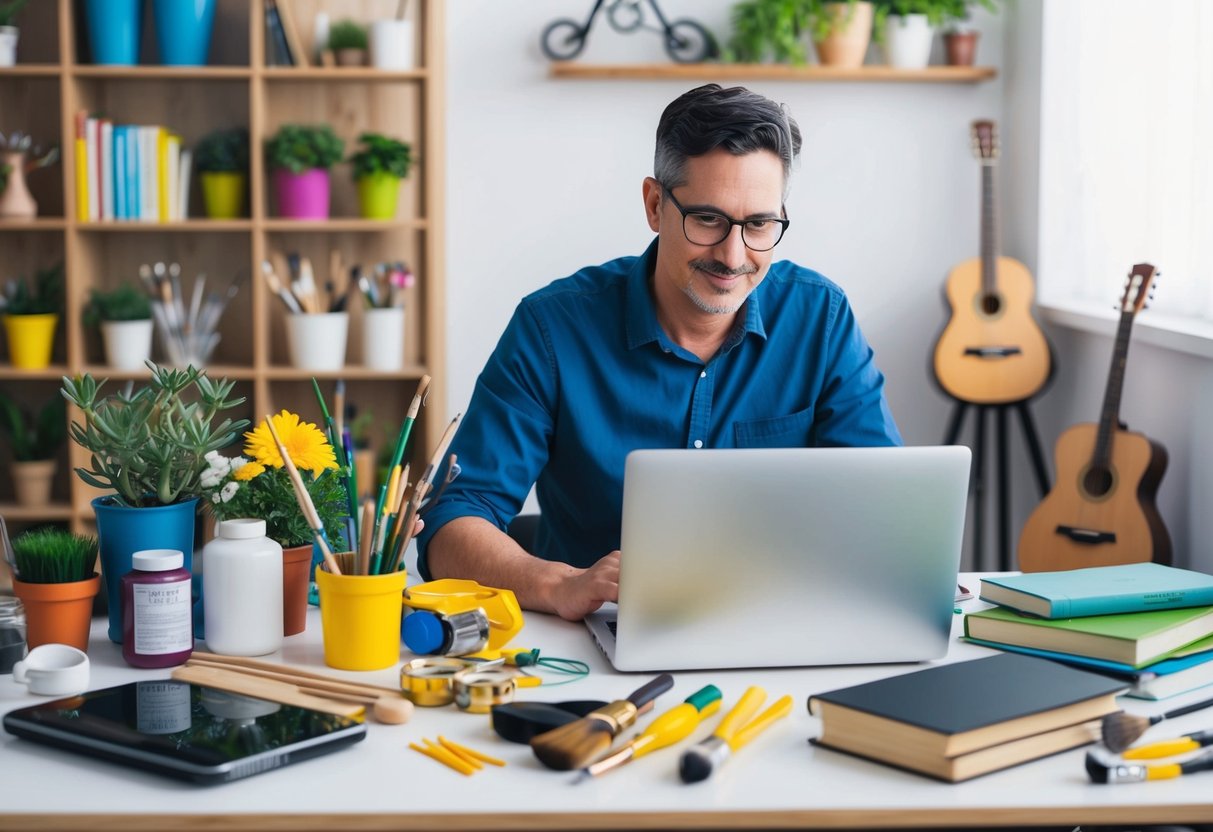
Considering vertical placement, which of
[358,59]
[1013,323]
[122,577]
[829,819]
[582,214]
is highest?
[358,59]

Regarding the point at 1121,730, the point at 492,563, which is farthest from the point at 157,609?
the point at 1121,730

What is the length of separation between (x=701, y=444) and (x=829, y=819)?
40.0 inches

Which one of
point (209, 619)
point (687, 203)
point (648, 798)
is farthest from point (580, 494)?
point (648, 798)

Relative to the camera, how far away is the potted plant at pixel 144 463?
54.9 inches

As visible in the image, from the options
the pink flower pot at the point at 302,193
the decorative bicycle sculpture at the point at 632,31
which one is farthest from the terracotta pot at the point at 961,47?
the pink flower pot at the point at 302,193

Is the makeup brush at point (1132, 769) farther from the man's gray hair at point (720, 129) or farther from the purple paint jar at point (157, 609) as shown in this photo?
the man's gray hair at point (720, 129)

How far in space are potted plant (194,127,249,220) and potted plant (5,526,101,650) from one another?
7.41 feet

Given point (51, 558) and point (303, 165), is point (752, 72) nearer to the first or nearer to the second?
point (303, 165)

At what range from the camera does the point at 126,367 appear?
346 centimetres

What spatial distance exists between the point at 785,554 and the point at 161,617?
0.62 metres

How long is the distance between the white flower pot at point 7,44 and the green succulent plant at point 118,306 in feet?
2.00

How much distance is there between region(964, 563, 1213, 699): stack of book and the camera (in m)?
1.34

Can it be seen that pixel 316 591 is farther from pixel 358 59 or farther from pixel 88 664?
pixel 358 59

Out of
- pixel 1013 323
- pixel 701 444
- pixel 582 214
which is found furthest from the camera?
pixel 582 214
